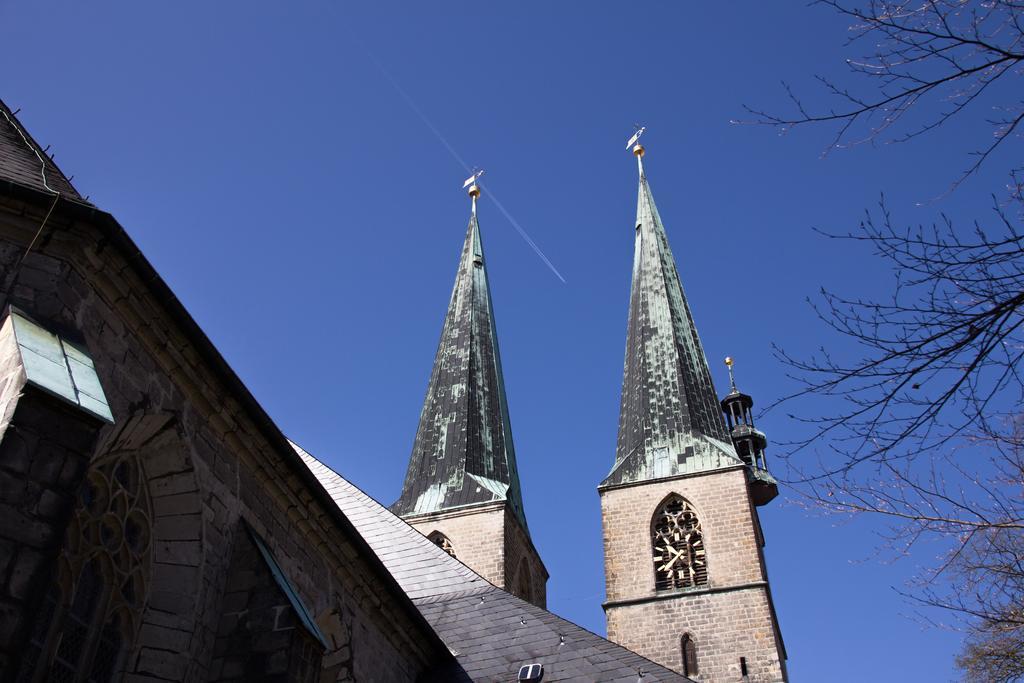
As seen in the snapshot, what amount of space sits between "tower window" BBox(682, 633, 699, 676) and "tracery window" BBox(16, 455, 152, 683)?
14839mm

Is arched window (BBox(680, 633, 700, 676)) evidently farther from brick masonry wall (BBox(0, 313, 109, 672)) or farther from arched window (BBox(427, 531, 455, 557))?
brick masonry wall (BBox(0, 313, 109, 672))

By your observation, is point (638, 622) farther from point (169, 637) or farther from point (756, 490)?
point (169, 637)

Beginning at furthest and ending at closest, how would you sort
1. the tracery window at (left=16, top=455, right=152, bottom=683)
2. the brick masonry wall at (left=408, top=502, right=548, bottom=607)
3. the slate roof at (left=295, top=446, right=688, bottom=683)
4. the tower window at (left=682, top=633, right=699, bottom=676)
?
the brick masonry wall at (left=408, top=502, right=548, bottom=607) < the tower window at (left=682, top=633, right=699, bottom=676) < the slate roof at (left=295, top=446, right=688, bottom=683) < the tracery window at (left=16, top=455, right=152, bottom=683)

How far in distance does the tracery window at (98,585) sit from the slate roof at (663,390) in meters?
16.7

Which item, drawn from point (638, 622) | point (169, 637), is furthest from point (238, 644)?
point (638, 622)

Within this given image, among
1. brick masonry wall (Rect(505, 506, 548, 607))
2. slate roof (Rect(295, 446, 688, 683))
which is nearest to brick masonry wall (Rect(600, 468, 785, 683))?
brick masonry wall (Rect(505, 506, 548, 607))

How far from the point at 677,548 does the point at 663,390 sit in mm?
4383

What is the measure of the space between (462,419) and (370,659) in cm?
1516

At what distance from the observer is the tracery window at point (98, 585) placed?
567 centimetres

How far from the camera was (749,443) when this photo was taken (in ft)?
82.7

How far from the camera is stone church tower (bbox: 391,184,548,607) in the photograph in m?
22.2

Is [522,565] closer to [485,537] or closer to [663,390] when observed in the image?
[485,537]

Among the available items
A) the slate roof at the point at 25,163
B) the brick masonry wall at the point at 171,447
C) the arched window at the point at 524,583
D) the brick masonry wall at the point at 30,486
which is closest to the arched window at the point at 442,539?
the arched window at the point at 524,583

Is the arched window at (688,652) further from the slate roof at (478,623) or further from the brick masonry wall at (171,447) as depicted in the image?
the brick masonry wall at (171,447)
